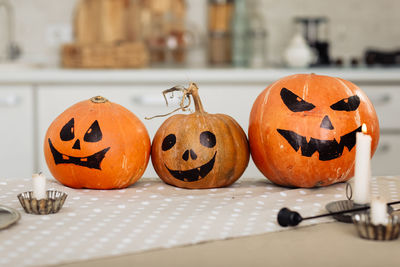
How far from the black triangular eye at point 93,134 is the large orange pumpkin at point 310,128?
29cm

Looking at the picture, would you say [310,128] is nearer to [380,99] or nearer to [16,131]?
[380,99]

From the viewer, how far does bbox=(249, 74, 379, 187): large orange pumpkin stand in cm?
95

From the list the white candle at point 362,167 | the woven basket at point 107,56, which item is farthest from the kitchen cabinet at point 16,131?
the white candle at point 362,167

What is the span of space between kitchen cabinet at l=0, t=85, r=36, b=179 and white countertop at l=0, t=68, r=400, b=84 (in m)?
0.06

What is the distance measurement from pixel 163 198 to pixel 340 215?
30 cm

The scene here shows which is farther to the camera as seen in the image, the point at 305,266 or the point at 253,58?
the point at 253,58

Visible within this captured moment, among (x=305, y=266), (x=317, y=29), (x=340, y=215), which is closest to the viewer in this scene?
(x=305, y=266)

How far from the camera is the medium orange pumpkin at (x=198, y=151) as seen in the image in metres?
0.97

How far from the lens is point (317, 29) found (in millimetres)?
2840

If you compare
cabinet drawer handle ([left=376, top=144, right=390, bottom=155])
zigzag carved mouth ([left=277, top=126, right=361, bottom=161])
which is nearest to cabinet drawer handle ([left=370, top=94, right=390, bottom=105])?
cabinet drawer handle ([left=376, top=144, right=390, bottom=155])

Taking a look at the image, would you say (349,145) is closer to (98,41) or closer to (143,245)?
(143,245)

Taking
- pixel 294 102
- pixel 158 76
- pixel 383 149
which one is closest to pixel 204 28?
pixel 158 76

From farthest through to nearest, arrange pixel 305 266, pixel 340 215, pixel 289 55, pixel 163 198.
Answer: pixel 289 55
pixel 163 198
pixel 340 215
pixel 305 266

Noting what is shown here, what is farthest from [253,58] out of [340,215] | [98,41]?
[340,215]
